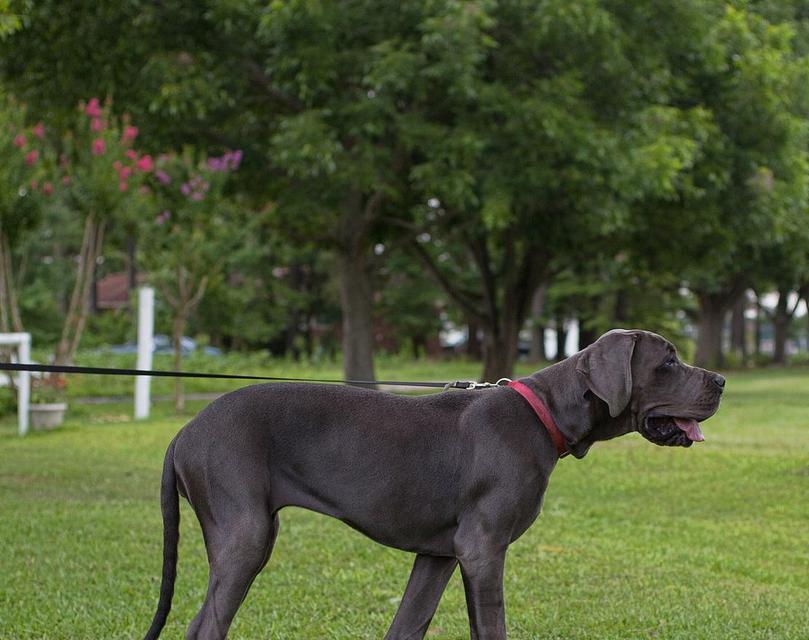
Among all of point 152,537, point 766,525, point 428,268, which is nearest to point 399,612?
point 152,537

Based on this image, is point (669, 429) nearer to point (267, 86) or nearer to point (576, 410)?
point (576, 410)

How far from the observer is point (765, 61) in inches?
851

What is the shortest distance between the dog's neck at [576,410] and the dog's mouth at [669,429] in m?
0.07

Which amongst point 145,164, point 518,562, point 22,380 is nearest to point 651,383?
point 518,562

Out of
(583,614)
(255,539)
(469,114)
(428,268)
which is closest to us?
(255,539)

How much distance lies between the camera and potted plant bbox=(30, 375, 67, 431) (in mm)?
16656

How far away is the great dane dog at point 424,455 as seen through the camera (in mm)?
4113

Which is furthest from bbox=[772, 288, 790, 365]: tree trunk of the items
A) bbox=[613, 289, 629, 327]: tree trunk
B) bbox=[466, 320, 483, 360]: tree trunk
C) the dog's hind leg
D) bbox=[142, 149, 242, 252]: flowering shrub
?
the dog's hind leg

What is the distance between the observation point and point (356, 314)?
2148cm

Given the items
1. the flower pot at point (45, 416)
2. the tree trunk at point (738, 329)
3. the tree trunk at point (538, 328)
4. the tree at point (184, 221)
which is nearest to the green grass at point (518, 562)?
the flower pot at point (45, 416)

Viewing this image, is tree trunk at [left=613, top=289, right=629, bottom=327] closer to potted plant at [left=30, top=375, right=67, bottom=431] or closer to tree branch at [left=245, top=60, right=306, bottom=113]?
tree branch at [left=245, top=60, right=306, bottom=113]

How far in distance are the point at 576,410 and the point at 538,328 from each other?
41167 millimetres

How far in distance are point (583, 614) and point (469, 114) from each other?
13.1 metres

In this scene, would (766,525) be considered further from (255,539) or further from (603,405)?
(255,539)
